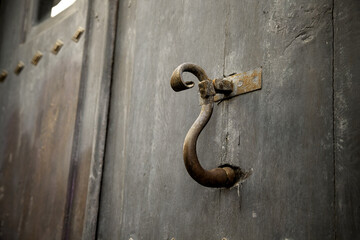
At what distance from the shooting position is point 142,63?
1.04 m

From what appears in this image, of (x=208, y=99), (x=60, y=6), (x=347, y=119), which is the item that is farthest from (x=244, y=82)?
(x=60, y=6)

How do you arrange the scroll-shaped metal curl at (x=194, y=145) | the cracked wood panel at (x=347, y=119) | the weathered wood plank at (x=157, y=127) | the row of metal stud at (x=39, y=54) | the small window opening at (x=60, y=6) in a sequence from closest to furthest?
the cracked wood panel at (x=347, y=119)
the scroll-shaped metal curl at (x=194, y=145)
the weathered wood plank at (x=157, y=127)
the row of metal stud at (x=39, y=54)
the small window opening at (x=60, y=6)

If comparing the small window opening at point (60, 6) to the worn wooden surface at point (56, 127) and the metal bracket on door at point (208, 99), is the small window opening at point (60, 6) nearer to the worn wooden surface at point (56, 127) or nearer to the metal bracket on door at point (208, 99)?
the worn wooden surface at point (56, 127)

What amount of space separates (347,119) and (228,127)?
0.76 feet

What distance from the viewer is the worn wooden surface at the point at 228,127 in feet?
2.01

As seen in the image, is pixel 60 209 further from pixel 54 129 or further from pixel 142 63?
pixel 142 63

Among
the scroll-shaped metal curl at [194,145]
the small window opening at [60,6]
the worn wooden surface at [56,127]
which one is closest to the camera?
the scroll-shaped metal curl at [194,145]

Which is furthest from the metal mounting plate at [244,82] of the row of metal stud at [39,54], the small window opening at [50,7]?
the small window opening at [50,7]

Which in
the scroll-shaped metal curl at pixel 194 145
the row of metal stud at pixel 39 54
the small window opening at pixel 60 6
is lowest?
the scroll-shaped metal curl at pixel 194 145

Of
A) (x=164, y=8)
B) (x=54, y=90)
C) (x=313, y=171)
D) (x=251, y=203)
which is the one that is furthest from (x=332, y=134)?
(x=54, y=90)

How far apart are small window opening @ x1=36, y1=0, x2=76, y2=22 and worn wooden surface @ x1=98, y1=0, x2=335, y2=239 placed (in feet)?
1.35

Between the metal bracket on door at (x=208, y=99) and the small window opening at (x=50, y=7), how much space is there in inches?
32.2

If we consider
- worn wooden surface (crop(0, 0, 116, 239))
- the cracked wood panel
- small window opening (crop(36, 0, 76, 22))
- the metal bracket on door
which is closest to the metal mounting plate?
the metal bracket on door

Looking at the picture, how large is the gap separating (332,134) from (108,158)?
658mm
